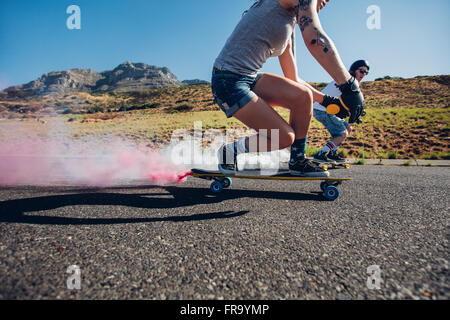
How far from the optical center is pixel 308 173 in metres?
2.79

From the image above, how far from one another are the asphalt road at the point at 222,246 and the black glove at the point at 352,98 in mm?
989

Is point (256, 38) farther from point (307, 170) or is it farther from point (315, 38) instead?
A: point (307, 170)

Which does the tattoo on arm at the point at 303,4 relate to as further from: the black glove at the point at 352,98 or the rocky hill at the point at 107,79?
the rocky hill at the point at 107,79

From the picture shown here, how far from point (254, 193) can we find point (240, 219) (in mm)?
984

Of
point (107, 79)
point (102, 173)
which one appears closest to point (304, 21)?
point (102, 173)

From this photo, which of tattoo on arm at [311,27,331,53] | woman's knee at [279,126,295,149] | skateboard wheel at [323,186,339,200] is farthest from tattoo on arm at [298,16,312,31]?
skateboard wheel at [323,186,339,200]

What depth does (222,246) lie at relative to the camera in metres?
1.43

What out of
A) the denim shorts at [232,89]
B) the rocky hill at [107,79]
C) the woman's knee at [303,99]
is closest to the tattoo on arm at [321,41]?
the woman's knee at [303,99]

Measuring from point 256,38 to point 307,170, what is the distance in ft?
5.44

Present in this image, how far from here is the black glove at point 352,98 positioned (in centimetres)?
211

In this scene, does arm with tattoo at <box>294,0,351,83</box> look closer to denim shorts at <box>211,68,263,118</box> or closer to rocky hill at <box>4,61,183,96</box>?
denim shorts at <box>211,68,263,118</box>

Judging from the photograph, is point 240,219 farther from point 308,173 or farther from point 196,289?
point 308,173
